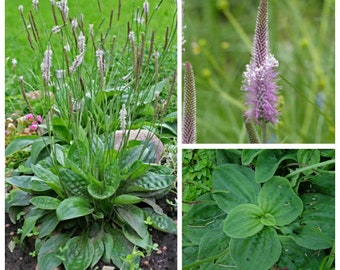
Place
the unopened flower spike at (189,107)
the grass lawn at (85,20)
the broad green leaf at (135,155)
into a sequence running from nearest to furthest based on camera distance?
the unopened flower spike at (189,107)
the broad green leaf at (135,155)
the grass lawn at (85,20)

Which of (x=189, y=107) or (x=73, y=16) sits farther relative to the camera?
(x=73, y=16)

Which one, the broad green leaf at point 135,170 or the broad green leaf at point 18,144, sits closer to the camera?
the broad green leaf at point 135,170

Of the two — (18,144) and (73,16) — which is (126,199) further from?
(73,16)

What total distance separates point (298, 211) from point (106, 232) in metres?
0.48

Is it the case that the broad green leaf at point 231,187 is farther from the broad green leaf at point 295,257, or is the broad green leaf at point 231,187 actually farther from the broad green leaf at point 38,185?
the broad green leaf at point 38,185

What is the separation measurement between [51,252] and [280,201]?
582 mm

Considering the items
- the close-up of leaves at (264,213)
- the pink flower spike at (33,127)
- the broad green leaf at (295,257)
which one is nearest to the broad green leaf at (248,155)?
the close-up of leaves at (264,213)

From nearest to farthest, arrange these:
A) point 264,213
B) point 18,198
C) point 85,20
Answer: point 264,213 < point 18,198 < point 85,20

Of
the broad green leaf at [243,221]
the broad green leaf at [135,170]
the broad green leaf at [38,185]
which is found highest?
the broad green leaf at [135,170]

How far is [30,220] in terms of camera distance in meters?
1.56

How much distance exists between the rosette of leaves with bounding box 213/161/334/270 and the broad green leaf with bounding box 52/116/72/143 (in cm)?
42

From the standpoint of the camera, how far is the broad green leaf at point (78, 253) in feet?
4.98

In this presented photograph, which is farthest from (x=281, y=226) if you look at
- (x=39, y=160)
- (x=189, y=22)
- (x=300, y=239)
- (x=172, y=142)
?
Result: (x=39, y=160)

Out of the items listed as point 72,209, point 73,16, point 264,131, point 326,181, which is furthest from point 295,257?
point 73,16
